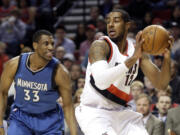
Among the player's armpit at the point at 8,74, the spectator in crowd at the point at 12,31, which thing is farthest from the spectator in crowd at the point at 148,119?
the spectator in crowd at the point at 12,31

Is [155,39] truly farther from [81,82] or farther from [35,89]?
[81,82]

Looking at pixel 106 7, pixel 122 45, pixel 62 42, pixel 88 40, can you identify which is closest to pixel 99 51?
pixel 122 45

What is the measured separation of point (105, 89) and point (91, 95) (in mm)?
156

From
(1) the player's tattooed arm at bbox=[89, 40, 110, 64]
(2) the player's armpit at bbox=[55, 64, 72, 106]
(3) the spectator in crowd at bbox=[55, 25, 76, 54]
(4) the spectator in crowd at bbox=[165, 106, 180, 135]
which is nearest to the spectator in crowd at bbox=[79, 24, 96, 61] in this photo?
(3) the spectator in crowd at bbox=[55, 25, 76, 54]

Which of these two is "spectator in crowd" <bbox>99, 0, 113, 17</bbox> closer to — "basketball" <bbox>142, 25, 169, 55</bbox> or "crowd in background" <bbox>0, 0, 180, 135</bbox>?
"crowd in background" <bbox>0, 0, 180, 135</bbox>

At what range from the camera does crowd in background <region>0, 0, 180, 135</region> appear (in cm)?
823

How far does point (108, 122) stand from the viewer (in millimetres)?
4129

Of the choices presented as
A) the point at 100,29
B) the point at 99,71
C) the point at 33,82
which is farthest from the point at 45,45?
the point at 100,29

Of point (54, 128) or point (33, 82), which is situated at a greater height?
point (33, 82)

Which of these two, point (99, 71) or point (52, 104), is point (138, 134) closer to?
point (99, 71)

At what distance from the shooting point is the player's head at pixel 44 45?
5262 millimetres

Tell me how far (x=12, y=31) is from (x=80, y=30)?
5.68 feet

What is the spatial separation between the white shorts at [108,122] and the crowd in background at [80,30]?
10.7 feet

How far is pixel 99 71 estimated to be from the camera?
3.80 m
